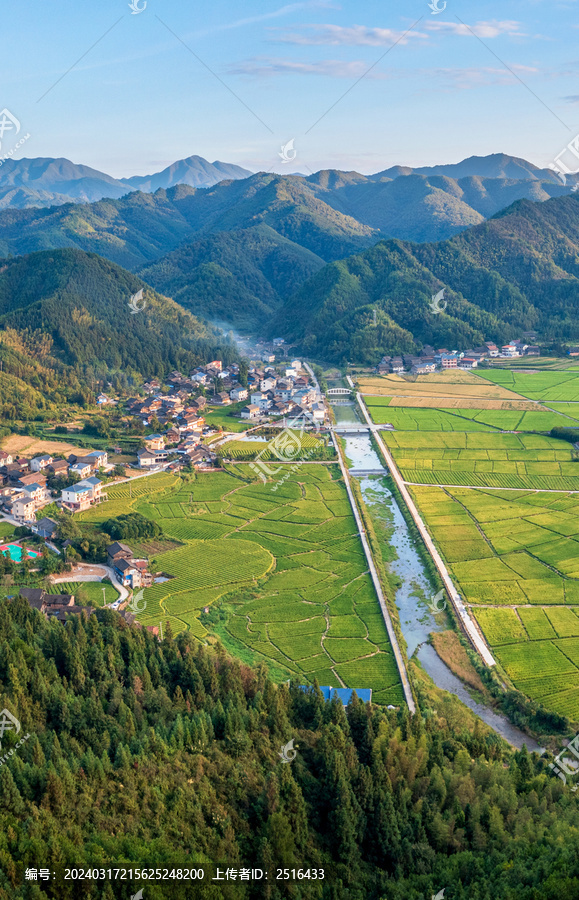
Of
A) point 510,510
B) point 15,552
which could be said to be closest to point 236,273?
point 510,510

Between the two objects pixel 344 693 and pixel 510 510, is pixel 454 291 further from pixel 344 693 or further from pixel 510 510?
pixel 344 693

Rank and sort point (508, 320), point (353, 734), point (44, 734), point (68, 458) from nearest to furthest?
point (44, 734)
point (353, 734)
point (68, 458)
point (508, 320)

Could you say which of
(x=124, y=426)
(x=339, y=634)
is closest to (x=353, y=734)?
(x=339, y=634)

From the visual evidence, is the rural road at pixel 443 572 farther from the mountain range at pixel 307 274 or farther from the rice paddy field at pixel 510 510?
the mountain range at pixel 307 274

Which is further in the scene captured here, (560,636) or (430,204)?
(430,204)

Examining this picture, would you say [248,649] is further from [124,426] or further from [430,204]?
[430,204]

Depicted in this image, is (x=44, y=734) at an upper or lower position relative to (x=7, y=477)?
upper

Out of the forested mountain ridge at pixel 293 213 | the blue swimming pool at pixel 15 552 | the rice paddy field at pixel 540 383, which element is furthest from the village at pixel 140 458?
the forested mountain ridge at pixel 293 213
